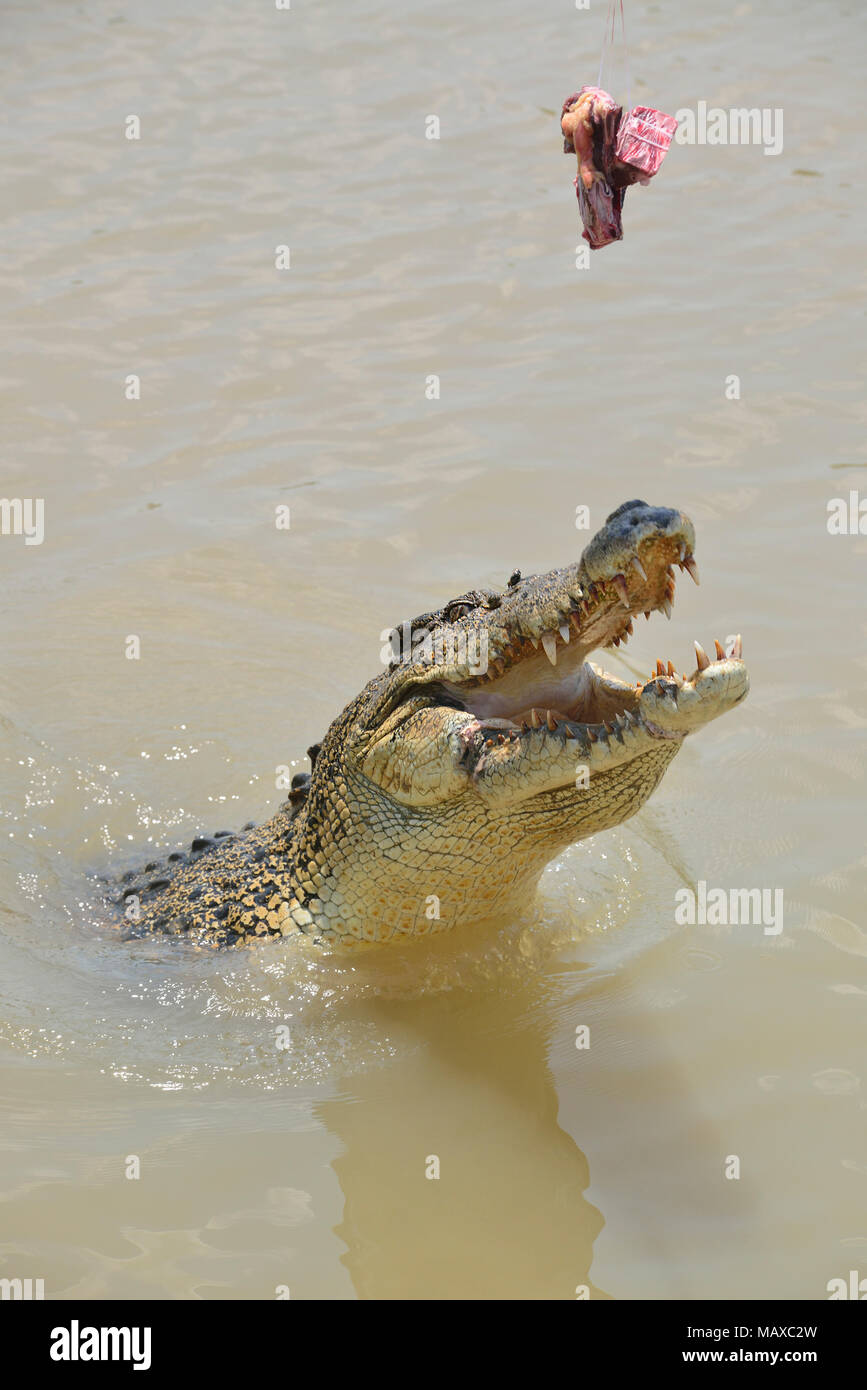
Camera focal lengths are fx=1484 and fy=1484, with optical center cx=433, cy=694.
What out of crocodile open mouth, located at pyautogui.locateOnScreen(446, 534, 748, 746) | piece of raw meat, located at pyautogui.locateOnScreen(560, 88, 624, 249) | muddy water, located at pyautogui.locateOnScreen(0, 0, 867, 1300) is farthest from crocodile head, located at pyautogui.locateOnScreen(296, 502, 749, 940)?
piece of raw meat, located at pyautogui.locateOnScreen(560, 88, 624, 249)

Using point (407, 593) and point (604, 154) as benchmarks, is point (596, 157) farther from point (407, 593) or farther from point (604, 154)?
point (407, 593)

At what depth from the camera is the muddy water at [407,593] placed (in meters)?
4.11

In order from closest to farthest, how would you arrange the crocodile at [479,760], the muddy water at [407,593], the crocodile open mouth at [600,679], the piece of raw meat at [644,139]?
the crocodile open mouth at [600,679]
the crocodile at [479,760]
the muddy water at [407,593]
the piece of raw meat at [644,139]

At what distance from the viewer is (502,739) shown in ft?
14.3

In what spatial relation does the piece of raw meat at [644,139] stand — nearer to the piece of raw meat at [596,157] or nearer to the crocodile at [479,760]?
the piece of raw meat at [596,157]

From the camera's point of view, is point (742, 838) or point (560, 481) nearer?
point (742, 838)

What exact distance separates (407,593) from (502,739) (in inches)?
145

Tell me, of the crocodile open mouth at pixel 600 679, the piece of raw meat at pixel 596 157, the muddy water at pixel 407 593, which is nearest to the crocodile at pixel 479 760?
the crocodile open mouth at pixel 600 679

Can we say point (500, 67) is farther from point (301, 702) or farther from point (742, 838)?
point (742, 838)

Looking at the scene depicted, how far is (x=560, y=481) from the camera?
28.6 ft

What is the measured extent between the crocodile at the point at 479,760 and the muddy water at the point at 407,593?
0.25 metres

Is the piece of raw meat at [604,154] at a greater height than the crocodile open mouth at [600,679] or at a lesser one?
greater

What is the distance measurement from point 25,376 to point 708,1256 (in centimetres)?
817

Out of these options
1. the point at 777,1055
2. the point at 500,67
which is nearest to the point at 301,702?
A: the point at 777,1055
